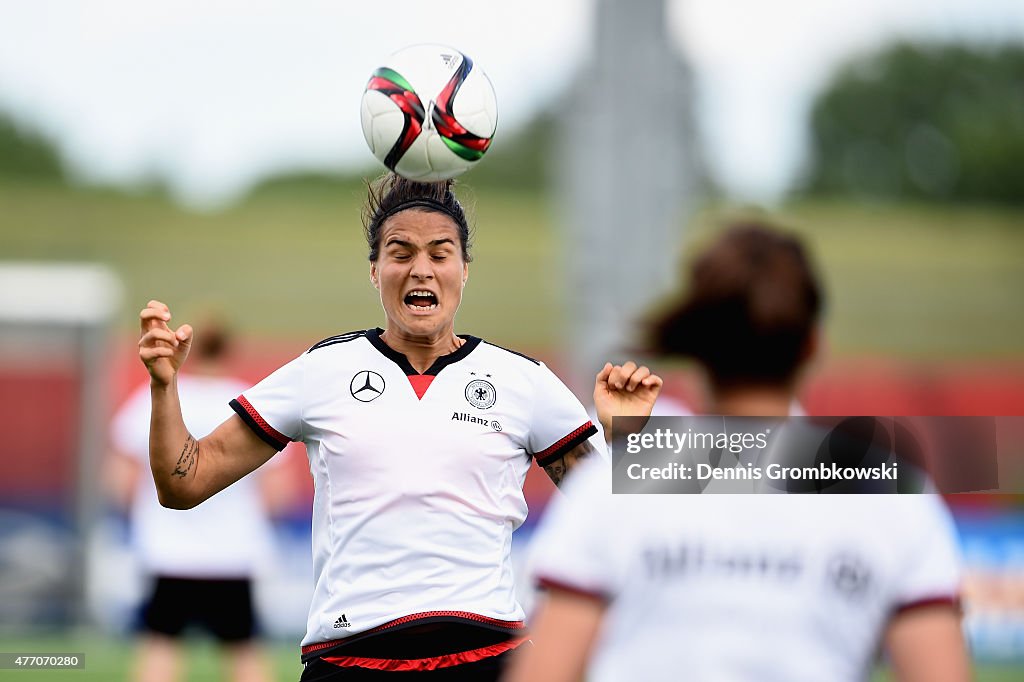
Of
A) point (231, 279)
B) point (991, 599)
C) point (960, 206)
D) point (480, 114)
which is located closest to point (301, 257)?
point (231, 279)

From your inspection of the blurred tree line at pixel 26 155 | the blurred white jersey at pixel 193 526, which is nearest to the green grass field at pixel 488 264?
the blurred tree line at pixel 26 155

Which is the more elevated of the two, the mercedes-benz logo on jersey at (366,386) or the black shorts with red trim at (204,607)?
the mercedes-benz logo on jersey at (366,386)

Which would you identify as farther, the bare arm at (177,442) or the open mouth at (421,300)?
the open mouth at (421,300)

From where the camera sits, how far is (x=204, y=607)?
7703 mm

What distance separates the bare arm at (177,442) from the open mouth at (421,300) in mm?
560

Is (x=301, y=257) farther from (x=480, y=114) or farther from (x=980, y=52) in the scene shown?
(x=480, y=114)

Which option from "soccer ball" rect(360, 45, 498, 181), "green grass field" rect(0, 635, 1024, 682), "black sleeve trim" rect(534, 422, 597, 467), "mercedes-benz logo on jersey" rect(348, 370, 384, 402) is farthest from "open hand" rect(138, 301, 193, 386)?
"green grass field" rect(0, 635, 1024, 682)

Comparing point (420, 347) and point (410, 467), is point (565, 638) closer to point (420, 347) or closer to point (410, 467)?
point (410, 467)

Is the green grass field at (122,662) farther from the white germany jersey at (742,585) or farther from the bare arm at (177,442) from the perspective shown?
the white germany jersey at (742,585)

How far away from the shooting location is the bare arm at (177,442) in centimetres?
368

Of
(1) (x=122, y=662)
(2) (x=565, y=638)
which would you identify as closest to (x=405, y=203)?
(2) (x=565, y=638)

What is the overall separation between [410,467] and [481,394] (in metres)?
0.31

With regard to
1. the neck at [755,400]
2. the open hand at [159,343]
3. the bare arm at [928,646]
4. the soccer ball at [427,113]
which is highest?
the soccer ball at [427,113]

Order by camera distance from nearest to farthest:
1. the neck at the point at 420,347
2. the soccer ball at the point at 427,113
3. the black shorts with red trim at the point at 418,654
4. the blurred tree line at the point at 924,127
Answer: the black shorts with red trim at the point at 418,654 < the neck at the point at 420,347 < the soccer ball at the point at 427,113 < the blurred tree line at the point at 924,127
